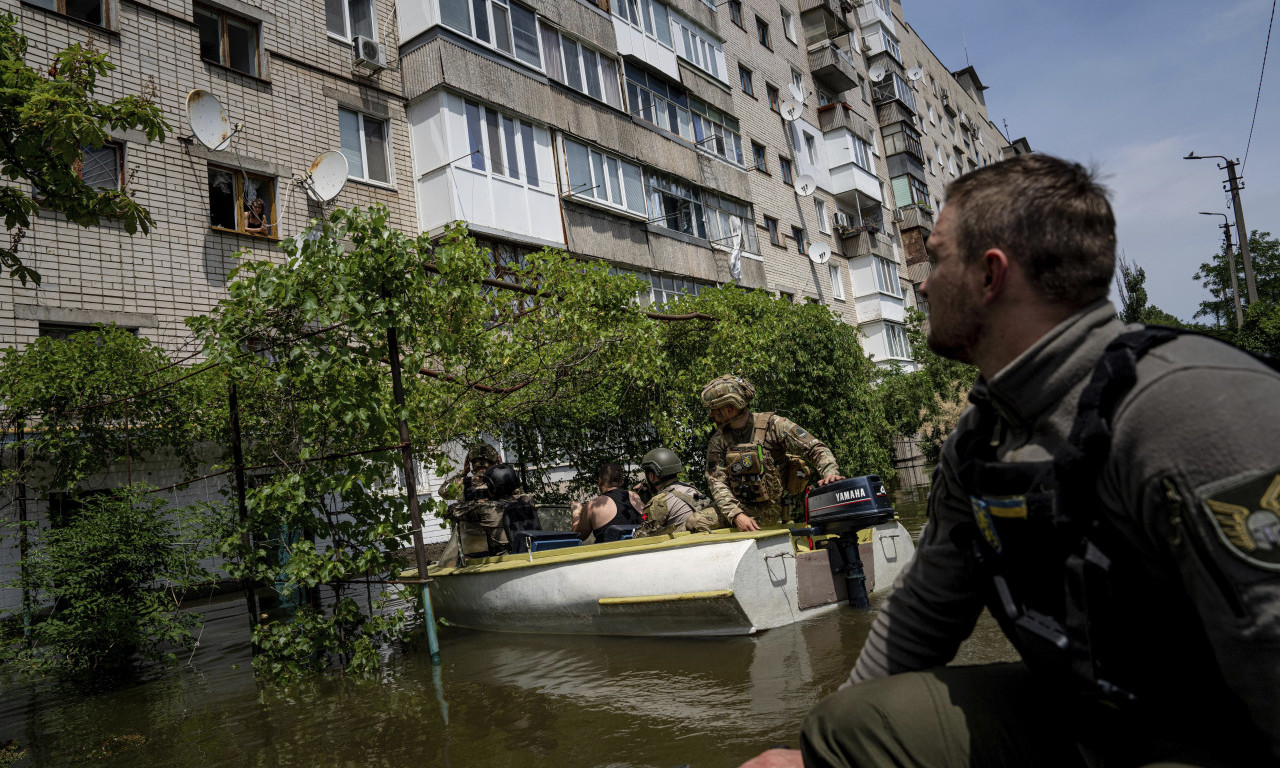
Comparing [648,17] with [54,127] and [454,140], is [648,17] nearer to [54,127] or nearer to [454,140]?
[454,140]

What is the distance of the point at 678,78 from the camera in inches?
1053

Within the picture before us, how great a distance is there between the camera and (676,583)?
6684 millimetres

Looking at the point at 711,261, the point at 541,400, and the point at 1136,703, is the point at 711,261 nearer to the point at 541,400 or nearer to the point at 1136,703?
the point at 541,400

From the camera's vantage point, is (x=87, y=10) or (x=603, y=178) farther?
(x=603, y=178)

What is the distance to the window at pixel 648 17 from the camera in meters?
25.0

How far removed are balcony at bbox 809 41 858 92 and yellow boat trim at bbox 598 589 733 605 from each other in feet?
116

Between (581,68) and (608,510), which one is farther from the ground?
(581,68)

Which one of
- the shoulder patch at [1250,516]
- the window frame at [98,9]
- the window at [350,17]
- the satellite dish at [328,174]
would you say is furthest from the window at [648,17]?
the shoulder patch at [1250,516]

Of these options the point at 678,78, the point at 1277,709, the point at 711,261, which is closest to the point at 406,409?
the point at 1277,709

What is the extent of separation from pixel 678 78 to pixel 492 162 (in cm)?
1041

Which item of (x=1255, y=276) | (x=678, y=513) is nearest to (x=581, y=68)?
(x=678, y=513)

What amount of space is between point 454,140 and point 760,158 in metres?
17.2

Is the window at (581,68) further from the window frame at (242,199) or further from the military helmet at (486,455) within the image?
the military helmet at (486,455)

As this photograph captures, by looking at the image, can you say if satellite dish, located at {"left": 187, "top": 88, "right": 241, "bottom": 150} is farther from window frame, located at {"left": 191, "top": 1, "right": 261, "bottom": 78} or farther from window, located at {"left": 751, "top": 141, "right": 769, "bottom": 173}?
window, located at {"left": 751, "top": 141, "right": 769, "bottom": 173}
